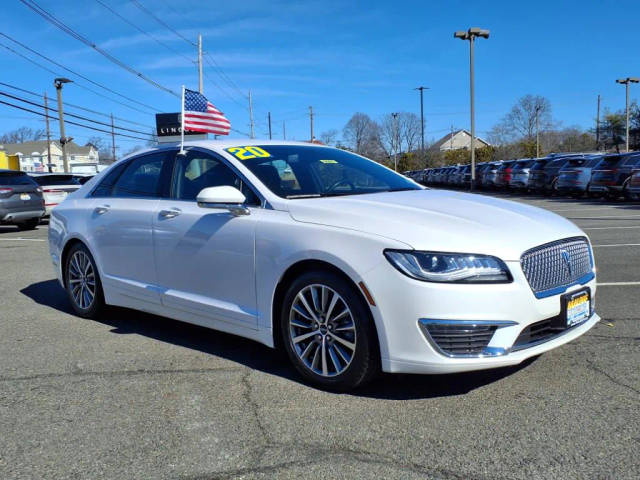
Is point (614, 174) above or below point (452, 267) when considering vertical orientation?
above

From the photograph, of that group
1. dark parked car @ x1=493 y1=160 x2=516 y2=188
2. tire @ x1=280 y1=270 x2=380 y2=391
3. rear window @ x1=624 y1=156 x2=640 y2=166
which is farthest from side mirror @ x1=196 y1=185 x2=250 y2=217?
dark parked car @ x1=493 y1=160 x2=516 y2=188

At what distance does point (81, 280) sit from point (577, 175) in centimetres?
2080

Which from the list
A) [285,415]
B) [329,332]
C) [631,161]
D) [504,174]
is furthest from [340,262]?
[504,174]

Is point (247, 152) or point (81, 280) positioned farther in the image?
point (81, 280)

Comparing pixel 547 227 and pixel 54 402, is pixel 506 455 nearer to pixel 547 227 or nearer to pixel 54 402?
pixel 547 227

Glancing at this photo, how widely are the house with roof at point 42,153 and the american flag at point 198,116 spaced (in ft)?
262

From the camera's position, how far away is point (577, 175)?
22891 millimetres

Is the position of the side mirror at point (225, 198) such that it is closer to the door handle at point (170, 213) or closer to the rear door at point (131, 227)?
the door handle at point (170, 213)

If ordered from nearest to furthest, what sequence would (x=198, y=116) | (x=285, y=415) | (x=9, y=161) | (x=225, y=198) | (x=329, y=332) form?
(x=285, y=415) → (x=329, y=332) → (x=225, y=198) → (x=198, y=116) → (x=9, y=161)

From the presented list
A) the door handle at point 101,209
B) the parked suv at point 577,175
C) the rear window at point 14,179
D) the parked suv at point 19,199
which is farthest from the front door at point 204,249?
the parked suv at point 577,175

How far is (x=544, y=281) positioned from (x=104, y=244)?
12.0 ft

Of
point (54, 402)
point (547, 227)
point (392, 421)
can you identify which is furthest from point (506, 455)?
point (54, 402)

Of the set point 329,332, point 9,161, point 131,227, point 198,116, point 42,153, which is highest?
point 42,153

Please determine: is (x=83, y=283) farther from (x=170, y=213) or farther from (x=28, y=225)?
(x=28, y=225)
